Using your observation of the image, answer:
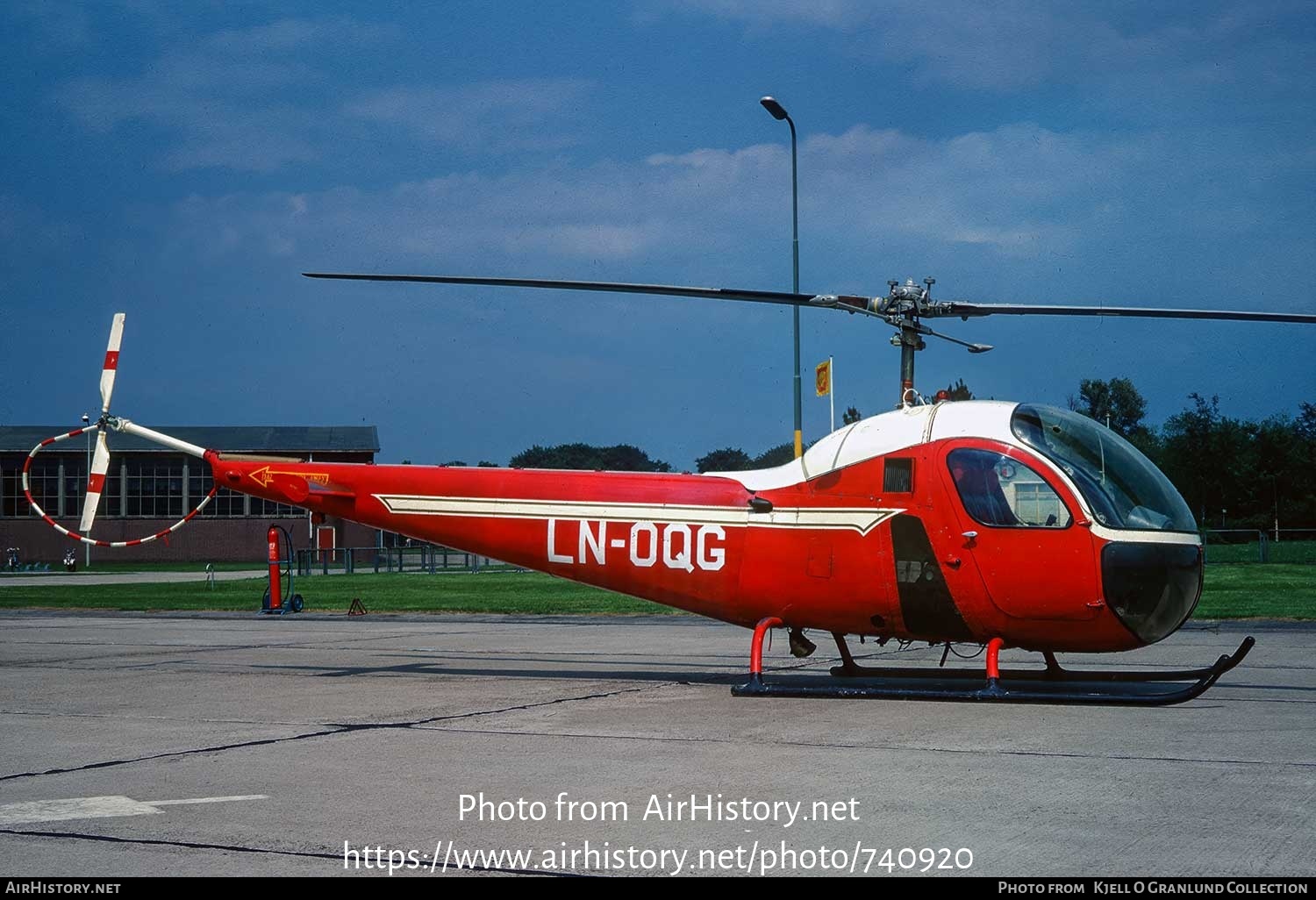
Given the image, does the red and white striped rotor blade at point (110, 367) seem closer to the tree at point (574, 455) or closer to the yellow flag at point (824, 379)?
the yellow flag at point (824, 379)

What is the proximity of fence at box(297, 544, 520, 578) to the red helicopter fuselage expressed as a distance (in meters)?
30.8

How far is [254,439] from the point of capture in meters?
87.3

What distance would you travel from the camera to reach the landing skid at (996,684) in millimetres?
10523

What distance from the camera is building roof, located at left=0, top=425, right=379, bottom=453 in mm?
84812

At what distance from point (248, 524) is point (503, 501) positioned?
7730 centimetres

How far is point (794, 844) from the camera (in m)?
5.91

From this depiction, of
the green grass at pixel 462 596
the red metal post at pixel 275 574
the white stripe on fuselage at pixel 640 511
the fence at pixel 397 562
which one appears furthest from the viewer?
the fence at pixel 397 562

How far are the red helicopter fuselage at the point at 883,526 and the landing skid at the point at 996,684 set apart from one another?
0.46 metres

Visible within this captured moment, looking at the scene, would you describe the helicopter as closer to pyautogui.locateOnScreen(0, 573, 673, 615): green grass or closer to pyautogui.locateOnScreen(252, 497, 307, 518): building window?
pyautogui.locateOnScreen(0, 573, 673, 615): green grass

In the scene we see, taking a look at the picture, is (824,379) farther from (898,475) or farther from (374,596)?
(374,596)

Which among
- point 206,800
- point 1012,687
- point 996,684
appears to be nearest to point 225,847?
point 206,800

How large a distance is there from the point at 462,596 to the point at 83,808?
973 inches

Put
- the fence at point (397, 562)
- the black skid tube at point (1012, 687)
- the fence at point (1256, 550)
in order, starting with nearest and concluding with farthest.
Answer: the black skid tube at point (1012, 687), the fence at point (1256, 550), the fence at point (397, 562)

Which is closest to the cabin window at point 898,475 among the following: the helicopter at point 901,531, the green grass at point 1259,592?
the helicopter at point 901,531
